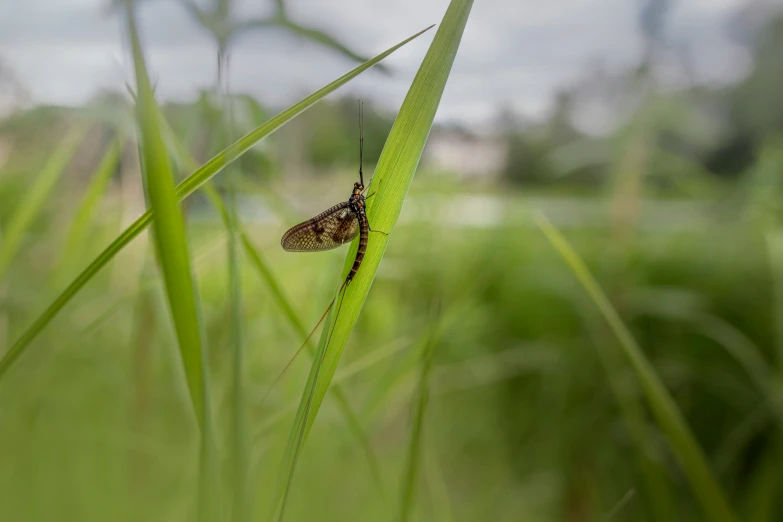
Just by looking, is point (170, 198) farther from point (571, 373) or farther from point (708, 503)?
point (571, 373)

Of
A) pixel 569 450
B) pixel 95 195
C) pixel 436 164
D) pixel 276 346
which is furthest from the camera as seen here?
pixel 436 164

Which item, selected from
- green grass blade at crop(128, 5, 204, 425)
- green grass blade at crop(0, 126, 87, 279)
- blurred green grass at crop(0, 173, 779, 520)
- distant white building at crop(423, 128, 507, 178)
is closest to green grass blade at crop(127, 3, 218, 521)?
green grass blade at crop(128, 5, 204, 425)

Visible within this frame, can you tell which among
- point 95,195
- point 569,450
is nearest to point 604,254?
point 569,450

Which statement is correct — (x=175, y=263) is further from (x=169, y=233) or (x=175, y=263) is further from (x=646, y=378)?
(x=646, y=378)

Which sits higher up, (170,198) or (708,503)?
(170,198)

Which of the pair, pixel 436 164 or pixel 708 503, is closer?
pixel 708 503

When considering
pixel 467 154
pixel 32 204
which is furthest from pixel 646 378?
pixel 467 154
